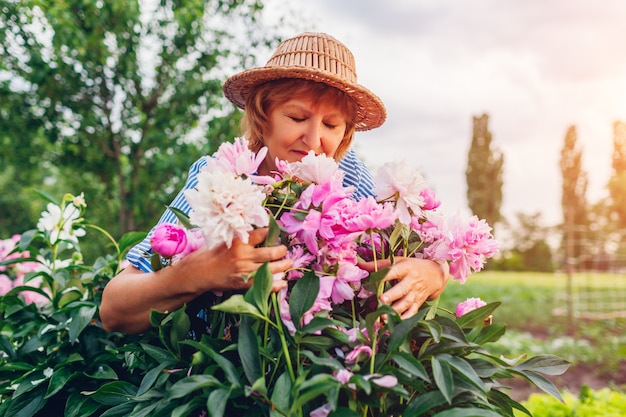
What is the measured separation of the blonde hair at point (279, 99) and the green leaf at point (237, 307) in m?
0.76

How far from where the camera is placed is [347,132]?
1.74 metres

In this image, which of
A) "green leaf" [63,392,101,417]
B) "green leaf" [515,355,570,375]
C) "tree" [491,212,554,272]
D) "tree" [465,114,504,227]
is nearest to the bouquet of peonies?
"green leaf" [515,355,570,375]

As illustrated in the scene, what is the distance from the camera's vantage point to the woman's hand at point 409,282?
1.04 m

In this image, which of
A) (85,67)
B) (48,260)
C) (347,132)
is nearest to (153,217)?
(85,67)

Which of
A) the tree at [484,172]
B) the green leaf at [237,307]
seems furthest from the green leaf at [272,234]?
the tree at [484,172]

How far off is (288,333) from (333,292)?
0.12 meters

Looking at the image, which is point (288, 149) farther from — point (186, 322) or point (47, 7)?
point (47, 7)

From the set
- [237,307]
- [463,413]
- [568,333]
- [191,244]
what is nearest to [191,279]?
[191,244]

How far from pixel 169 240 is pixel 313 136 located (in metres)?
0.56

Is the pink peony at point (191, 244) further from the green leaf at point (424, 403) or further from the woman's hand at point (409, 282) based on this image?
the green leaf at point (424, 403)

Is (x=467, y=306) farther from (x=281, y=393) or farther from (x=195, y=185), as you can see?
(x=195, y=185)

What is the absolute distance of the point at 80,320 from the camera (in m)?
1.47

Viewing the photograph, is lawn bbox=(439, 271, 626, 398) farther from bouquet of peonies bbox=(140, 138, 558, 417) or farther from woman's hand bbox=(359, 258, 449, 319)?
bouquet of peonies bbox=(140, 138, 558, 417)

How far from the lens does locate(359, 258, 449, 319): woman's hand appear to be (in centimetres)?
104
